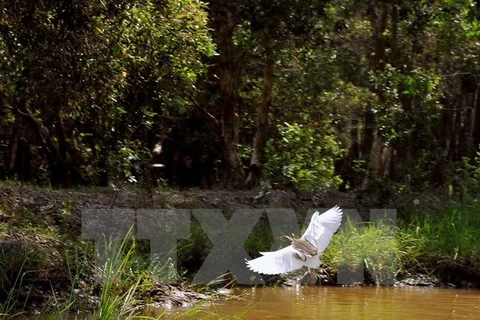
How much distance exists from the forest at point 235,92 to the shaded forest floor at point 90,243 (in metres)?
0.55

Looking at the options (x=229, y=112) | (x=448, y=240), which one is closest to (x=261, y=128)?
(x=229, y=112)

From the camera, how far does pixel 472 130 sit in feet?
53.4

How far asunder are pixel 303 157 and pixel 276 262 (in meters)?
7.04

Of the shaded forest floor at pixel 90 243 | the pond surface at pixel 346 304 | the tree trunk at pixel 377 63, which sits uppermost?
the tree trunk at pixel 377 63

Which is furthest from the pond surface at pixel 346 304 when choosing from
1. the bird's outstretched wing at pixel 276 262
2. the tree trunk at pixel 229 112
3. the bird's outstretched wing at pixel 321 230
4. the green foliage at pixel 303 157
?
the tree trunk at pixel 229 112

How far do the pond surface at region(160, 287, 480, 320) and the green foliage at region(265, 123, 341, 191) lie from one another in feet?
11.2

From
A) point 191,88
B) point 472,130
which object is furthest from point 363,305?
point 472,130

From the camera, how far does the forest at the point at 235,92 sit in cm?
738

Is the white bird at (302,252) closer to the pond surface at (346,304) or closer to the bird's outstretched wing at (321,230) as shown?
the bird's outstretched wing at (321,230)

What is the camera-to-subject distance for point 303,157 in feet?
43.4

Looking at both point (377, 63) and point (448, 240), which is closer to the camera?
point (448, 240)

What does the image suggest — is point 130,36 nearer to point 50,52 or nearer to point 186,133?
point 50,52

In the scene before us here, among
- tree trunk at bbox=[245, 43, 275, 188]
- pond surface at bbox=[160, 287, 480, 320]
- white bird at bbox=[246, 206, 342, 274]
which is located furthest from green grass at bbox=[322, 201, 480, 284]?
tree trunk at bbox=[245, 43, 275, 188]

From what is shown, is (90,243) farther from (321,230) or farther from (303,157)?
(303,157)
